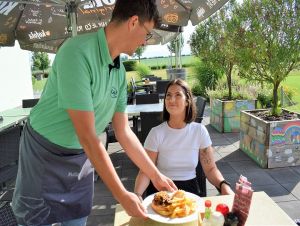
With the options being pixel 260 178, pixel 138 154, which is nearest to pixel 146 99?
pixel 260 178

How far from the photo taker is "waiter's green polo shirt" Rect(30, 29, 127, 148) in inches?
53.1

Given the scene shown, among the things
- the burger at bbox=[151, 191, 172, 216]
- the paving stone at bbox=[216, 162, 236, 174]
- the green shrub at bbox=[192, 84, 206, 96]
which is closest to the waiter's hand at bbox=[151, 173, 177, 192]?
the burger at bbox=[151, 191, 172, 216]

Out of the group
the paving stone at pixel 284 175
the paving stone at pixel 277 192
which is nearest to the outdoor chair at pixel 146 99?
the paving stone at pixel 284 175

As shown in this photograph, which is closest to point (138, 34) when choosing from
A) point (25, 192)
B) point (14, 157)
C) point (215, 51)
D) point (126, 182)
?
point (25, 192)

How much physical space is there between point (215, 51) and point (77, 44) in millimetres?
7103

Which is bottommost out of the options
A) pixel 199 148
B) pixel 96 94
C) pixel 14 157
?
pixel 14 157

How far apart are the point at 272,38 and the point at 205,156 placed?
10.6 feet

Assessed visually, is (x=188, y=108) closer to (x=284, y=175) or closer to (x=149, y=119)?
(x=149, y=119)

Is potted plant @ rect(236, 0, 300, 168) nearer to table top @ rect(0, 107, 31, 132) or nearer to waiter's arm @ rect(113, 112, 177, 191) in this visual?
waiter's arm @ rect(113, 112, 177, 191)

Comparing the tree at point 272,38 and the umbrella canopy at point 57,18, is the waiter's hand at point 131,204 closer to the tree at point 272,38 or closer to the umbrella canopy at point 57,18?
the umbrella canopy at point 57,18

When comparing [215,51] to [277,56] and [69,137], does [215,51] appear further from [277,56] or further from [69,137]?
[69,137]

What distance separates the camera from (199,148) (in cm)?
264

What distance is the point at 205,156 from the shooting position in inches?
103

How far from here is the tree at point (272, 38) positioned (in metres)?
4.97
